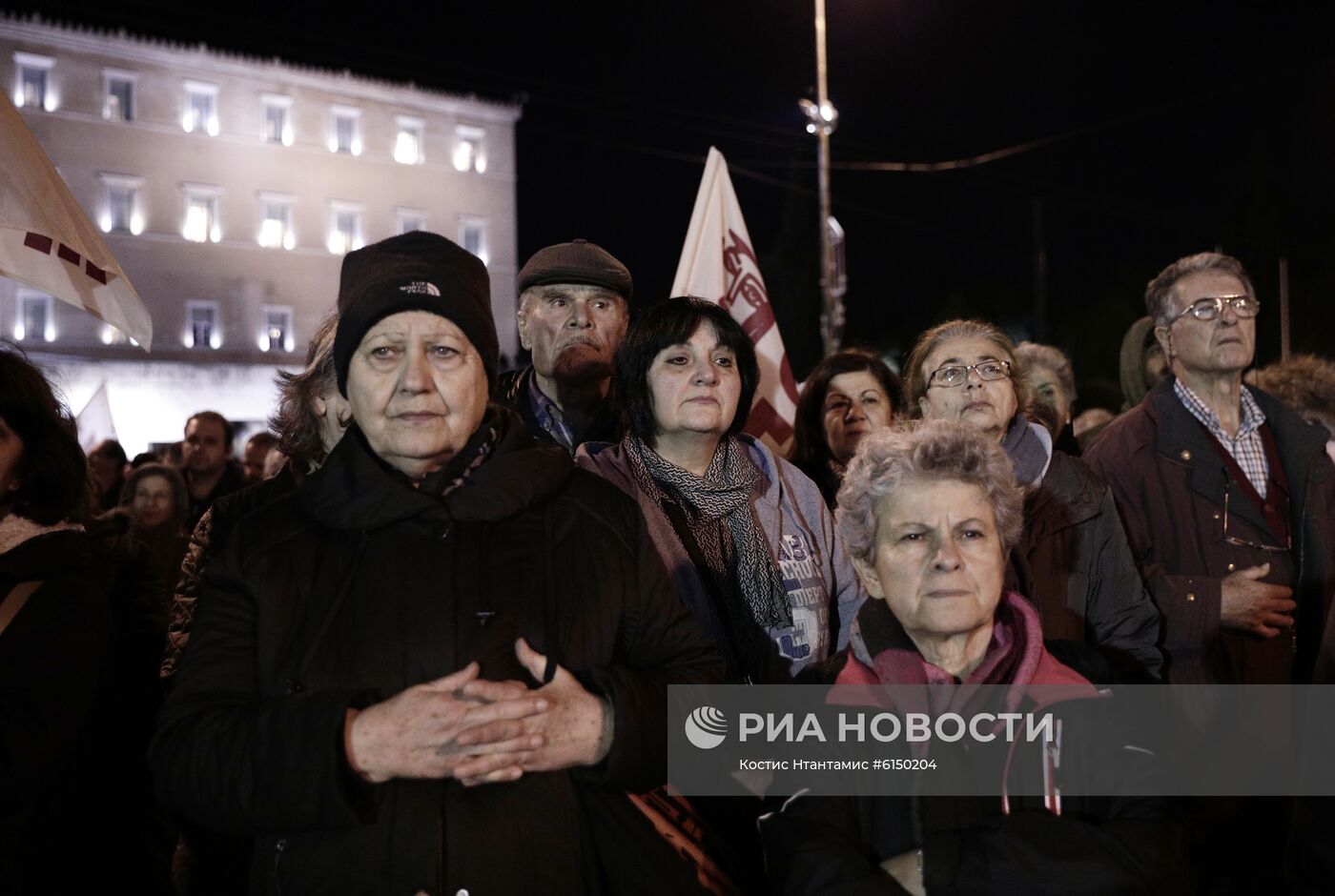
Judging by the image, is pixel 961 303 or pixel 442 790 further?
pixel 961 303

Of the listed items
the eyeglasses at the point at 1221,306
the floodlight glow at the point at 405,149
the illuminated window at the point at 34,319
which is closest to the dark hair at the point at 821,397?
the eyeglasses at the point at 1221,306

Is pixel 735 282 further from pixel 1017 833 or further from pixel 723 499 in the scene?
pixel 1017 833

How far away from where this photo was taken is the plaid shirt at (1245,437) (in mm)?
4566

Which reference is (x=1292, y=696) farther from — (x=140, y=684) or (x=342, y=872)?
(x=140, y=684)

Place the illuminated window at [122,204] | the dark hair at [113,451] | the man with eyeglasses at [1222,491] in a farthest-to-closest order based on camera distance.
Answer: the illuminated window at [122,204] < the dark hair at [113,451] < the man with eyeglasses at [1222,491]

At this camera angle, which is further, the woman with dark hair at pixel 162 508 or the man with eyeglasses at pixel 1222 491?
the woman with dark hair at pixel 162 508

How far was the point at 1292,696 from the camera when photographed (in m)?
4.45

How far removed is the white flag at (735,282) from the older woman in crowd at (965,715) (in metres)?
3.20

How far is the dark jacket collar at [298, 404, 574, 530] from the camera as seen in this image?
2.26 meters

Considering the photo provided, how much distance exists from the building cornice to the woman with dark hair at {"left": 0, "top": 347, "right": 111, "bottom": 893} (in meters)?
35.0

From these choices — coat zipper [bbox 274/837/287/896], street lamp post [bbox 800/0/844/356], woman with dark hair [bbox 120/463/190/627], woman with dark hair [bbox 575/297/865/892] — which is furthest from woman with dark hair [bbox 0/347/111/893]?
street lamp post [bbox 800/0/844/356]

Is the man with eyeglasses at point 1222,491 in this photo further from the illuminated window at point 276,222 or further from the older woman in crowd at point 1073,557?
the illuminated window at point 276,222

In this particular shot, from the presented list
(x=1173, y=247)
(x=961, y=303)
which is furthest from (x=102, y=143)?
(x=1173, y=247)

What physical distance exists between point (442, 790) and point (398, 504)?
0.56 meters
